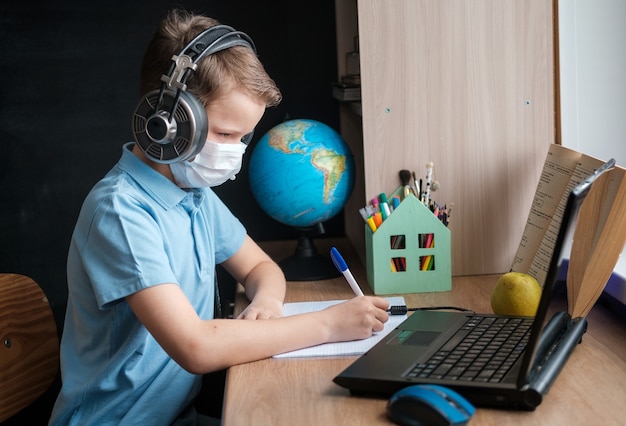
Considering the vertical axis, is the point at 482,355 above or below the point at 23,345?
above

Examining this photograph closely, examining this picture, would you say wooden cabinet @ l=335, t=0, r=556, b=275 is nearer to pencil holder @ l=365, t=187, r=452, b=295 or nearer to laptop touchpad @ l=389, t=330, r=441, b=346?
pencil holder @ l=365, t=187, r=452, b=295

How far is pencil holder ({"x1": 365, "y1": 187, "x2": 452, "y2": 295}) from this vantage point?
155 cm

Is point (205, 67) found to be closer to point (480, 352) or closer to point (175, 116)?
point (175, 116)

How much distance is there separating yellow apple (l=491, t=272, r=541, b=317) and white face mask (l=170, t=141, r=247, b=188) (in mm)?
498

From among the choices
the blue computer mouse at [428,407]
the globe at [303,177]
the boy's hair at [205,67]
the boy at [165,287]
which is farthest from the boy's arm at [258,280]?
the blue computer mouse at [428,407]

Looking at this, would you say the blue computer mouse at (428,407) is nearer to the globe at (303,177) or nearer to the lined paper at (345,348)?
the lined paper at (345,348)

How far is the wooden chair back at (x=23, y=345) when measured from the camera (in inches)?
59.2

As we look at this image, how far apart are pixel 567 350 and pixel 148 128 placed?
70 centimetres

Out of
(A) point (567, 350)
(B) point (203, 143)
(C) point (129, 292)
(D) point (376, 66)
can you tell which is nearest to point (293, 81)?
(D) point (376, 66)

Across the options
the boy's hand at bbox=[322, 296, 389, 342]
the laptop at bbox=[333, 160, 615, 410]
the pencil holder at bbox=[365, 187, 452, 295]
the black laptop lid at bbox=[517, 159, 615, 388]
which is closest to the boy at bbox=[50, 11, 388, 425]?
the boy's hand at bbox=[322, 296, 389, 342]

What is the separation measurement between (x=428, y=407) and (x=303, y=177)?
3.04ft

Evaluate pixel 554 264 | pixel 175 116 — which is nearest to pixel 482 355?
pixel 554 264

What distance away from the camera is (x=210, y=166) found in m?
1.33

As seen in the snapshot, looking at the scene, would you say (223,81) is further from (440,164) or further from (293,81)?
(293,81)
